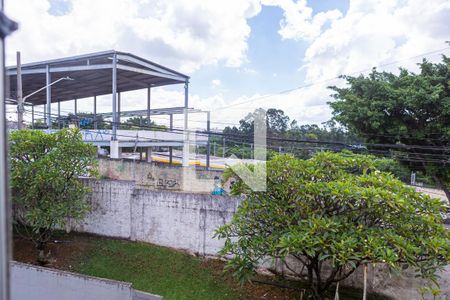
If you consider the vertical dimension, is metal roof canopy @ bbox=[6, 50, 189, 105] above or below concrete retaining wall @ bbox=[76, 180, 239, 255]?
above

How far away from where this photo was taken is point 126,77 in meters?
12.7

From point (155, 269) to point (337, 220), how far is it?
3532 millimetres

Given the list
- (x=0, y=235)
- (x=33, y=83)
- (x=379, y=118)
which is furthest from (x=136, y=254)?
(x=33, y=83)

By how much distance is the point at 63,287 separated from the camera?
3801 mm

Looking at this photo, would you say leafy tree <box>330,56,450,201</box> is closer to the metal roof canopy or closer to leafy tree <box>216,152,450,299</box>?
leafy tree <box>216,152,450,299</box>

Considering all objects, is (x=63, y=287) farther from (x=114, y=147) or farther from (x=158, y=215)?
(x=114, y=147)

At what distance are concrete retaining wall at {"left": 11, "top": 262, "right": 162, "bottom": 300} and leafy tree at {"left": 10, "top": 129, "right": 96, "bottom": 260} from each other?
128 centimetres

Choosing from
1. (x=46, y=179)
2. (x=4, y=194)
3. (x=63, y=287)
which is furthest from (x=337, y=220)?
(x=46, y=179)

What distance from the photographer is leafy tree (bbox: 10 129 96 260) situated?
16.6 feet

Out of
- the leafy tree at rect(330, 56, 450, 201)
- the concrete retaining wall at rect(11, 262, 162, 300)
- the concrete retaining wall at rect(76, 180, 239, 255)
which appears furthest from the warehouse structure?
the concrete retaining wall at rect(11, 262, 162, 300)

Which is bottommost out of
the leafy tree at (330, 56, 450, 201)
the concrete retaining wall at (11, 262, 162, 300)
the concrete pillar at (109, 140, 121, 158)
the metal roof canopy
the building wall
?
the concrete retaining wall at (11, 262, 162, 300)

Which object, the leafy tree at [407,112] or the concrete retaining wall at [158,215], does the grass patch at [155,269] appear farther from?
the leafy tree at [407,112]

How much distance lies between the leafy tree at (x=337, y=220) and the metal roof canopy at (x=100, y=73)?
8.40 meters

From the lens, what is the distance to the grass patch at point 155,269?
468 centimetres
